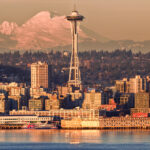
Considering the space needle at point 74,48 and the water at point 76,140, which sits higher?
the space needle at point 74,48

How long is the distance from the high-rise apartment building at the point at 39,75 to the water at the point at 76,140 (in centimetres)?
7322

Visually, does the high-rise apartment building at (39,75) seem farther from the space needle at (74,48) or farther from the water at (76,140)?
the water at (76,140)

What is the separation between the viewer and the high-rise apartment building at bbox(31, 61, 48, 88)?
19125cm

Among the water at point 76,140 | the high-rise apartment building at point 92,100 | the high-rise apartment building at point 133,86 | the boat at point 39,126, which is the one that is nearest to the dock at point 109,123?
the boat at point 39,126

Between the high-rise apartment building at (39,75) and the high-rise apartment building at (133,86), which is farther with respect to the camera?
the high-rise apartment building at (39,75)

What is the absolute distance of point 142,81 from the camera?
180750mm

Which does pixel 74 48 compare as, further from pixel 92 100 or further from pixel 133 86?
pixel 92 100

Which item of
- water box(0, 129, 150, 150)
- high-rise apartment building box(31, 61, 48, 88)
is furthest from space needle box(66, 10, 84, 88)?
water box(0, 129, 150, 150)

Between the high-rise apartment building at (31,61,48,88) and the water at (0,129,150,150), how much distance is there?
7322 cm

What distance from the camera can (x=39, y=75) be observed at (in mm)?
193500

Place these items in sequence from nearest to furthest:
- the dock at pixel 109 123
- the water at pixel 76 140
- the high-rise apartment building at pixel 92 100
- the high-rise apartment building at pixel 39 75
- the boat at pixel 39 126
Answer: the water at pixel 76 140, the dock at pixel 109 123, the boat at pixel 39 126, the high-rise apartment building at pixel 92 100, the high-rise apartment building at pixel 39 75

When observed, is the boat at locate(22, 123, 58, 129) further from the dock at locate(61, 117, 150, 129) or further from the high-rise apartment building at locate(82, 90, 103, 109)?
the high-rise apartment building at locate(82, 90, 103, 109)

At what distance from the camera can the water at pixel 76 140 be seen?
9328 centimetres

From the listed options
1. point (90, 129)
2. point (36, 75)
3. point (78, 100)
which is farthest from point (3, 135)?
point (36, 75)
